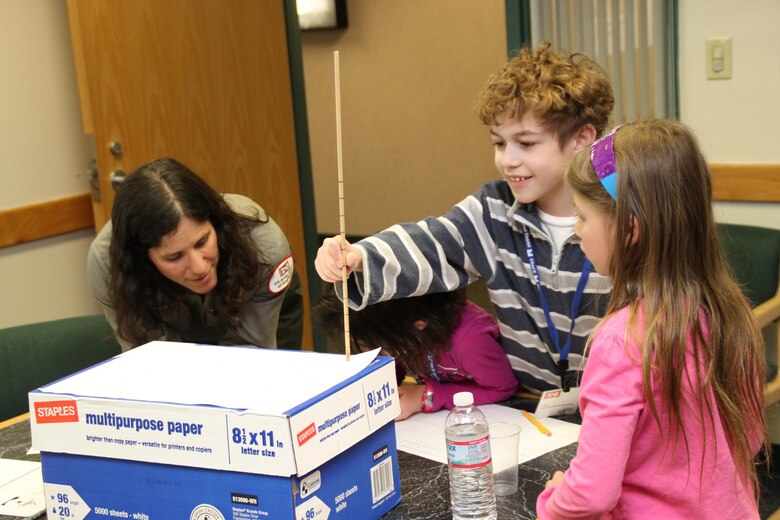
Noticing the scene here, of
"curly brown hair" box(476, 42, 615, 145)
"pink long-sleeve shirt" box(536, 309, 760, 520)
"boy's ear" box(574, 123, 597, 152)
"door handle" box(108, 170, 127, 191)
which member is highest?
"curly brown hair" box(476, 42, 615, 145)

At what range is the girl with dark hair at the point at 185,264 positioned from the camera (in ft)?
6.92

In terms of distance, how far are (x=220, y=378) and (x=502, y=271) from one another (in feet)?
2.37

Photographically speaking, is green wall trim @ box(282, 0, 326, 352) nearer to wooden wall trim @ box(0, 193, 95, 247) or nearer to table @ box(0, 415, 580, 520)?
wooden wall trim @ box(0, 193, 95, 247)

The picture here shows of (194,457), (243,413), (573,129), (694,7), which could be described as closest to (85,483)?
(194,457)

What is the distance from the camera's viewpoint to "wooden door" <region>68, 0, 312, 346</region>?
321cm

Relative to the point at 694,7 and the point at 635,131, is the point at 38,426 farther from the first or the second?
the point at 694,7

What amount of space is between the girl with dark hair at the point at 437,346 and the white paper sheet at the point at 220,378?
0.42 metres

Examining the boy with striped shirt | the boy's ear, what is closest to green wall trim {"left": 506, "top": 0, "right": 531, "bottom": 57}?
the boy with striped shirt

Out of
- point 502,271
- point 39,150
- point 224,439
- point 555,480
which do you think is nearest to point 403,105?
point 39,150

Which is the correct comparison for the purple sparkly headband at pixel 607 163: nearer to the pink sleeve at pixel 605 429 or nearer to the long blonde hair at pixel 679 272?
the long blonde hair at pixel 679 272

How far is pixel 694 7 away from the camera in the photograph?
2.96 meters

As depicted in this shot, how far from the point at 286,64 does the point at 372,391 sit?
2.78 metres

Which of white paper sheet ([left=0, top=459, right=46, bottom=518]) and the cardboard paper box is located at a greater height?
the cardboard paper box

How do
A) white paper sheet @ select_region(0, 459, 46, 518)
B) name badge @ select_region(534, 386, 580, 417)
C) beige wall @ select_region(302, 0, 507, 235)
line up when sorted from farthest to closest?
beige wall @ select_region(302, 0, 507, 235), name badge @ select_region(534, 386, 580, 417), white paper sheet @ select_region(0, 459, 46, 518)
